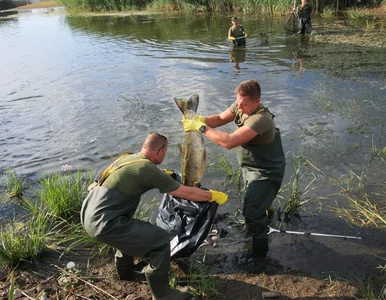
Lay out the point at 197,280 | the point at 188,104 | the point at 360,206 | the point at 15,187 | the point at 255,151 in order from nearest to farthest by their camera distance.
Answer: the point at 197,280 → the point at 255,151 → the point at 188,104 → the point at 360,206 → the point at 15,187

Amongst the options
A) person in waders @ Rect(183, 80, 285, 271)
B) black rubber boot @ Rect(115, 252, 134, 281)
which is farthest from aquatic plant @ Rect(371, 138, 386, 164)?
black rubber boot @ Rect(115, 252, 134, 281)

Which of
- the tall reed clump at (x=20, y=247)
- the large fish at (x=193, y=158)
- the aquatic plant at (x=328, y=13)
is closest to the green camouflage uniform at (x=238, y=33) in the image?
the aquatic plant at (x=328, y=13)

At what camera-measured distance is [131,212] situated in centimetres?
322

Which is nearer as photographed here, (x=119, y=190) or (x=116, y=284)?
(x=119, y=190)

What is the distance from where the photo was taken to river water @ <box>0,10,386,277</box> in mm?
4859

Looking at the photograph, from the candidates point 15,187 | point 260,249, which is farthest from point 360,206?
point 15,187

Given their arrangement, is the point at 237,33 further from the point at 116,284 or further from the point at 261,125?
the point at 116,284

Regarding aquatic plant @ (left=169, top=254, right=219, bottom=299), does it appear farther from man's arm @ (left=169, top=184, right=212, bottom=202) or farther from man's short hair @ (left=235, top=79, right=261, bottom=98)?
man's short hair @ (left=235, top=79, right=261, bottom=98)

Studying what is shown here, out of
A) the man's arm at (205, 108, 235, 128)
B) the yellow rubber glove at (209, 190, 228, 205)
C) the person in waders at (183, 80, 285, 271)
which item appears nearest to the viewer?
the yellow rubber glove at (209, 190, 228, 205)

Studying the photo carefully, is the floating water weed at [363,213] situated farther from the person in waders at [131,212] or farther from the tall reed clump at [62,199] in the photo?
the tall reed clump at [62,199]

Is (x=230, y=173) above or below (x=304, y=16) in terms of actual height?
below

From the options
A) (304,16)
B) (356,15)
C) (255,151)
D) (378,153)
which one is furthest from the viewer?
(356,15)

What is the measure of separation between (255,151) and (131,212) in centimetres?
146

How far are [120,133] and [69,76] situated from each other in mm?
6295
